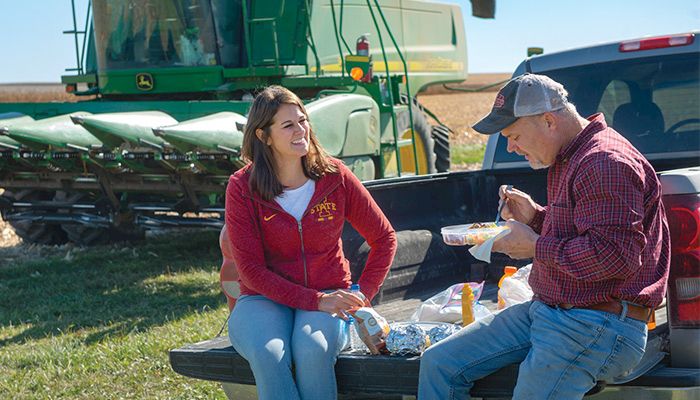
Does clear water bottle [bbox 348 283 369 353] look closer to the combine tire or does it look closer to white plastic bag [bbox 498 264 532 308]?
white plastic bag [bbox 498 264 532 308]

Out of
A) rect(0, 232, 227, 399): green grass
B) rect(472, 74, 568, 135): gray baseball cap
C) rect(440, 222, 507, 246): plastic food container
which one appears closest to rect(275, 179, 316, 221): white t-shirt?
rect(440, 222, 507, 246): plastic food container

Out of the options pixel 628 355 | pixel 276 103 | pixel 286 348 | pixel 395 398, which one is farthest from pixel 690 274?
pixel 276 103

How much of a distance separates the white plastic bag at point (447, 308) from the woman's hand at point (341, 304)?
0.38 m

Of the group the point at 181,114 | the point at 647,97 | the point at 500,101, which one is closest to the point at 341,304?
the point at 500,101

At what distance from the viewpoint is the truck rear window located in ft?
16.4

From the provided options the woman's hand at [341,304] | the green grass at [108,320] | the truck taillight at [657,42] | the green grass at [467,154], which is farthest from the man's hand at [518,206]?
the green grass at [467,154]

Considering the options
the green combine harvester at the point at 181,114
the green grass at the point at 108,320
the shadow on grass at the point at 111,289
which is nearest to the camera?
the green grass at the point at 108,320

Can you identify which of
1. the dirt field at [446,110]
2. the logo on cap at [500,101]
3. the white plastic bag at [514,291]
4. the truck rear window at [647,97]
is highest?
the logo on cap at [500,101]

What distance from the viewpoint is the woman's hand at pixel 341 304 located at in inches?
147

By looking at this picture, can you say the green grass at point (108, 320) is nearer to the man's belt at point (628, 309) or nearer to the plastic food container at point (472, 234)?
the plastic food container at point (472, 234)

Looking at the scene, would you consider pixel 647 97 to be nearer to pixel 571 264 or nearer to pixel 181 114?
pixel 571 264

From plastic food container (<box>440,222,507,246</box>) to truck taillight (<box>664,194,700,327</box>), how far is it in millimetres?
546

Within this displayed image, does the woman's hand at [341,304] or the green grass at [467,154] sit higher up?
the woman's hand at [341,304]

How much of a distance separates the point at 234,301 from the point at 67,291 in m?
4.44
